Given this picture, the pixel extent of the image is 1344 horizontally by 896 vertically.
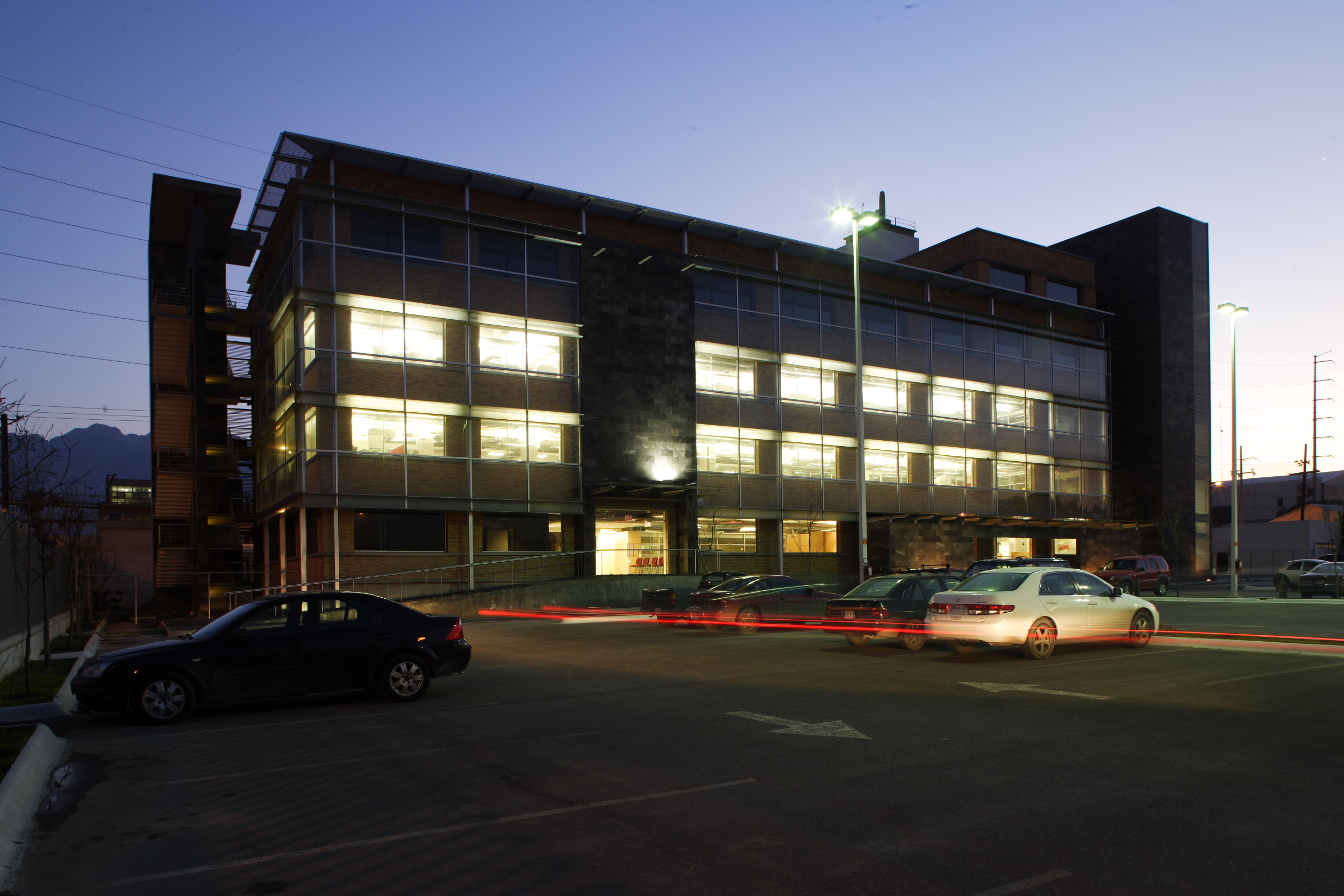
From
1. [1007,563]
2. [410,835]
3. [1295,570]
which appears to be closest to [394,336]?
[1007,563]

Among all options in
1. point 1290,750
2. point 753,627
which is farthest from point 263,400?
point 1290,750

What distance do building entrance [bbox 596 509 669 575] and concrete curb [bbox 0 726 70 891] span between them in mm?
28087

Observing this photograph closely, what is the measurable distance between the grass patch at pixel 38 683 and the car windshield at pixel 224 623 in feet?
7.51

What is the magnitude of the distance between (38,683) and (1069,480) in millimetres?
49482

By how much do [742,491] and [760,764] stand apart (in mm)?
32323

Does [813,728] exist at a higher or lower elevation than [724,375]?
lower

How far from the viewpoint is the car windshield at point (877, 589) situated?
17.7 meters

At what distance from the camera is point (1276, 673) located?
12.3m

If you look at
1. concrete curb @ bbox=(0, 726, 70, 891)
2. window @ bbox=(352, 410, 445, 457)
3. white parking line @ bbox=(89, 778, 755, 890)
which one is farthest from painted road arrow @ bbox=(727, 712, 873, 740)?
window @ bbox=(352, 410, 445, 457)

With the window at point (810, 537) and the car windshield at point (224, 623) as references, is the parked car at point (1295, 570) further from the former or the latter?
the car windshield at point (224, 623)

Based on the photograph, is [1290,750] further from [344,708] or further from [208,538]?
[208,538]

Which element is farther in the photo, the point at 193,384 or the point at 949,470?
the point at 949,470

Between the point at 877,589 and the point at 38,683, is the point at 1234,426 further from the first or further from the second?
the point at 38,683

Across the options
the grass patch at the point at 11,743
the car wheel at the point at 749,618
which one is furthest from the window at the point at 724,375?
the grass patch at the point at 11,743
